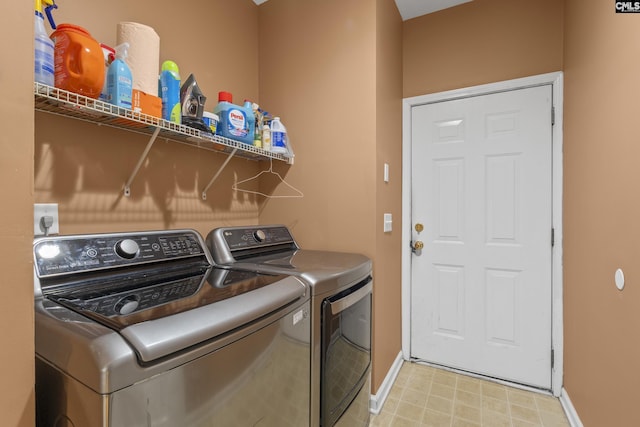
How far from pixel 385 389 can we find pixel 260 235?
1340 millimetres

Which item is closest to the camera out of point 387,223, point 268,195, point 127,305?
point 127,305

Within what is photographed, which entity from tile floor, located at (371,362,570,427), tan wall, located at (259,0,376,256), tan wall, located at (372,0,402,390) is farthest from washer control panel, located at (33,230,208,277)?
tile floor, located at (371,362,570,427)

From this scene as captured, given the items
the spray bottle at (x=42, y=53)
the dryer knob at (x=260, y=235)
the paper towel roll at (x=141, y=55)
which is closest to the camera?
the spray bottle at (x=42, y=53)

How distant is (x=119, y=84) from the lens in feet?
3.26

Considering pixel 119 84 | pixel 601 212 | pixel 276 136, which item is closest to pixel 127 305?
pixel 119 84

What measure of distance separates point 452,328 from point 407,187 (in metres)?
1.17

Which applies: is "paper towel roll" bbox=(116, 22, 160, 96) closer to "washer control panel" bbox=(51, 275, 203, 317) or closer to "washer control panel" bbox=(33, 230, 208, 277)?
"washer control panel" bbox=(33, 230, 208, 277)

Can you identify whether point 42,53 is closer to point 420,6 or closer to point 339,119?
point 339,119

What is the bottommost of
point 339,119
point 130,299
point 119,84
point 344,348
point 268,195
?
point 344,348

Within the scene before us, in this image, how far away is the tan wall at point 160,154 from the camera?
1117mm

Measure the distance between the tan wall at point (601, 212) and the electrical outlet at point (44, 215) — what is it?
2.18 metres

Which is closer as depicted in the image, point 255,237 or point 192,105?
point 192,105

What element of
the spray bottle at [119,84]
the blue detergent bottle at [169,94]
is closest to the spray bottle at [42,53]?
the spray bottle at [119,84]

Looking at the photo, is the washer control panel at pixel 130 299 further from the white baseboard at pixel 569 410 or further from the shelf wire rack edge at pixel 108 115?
the white baseboard at pixel 569 410
